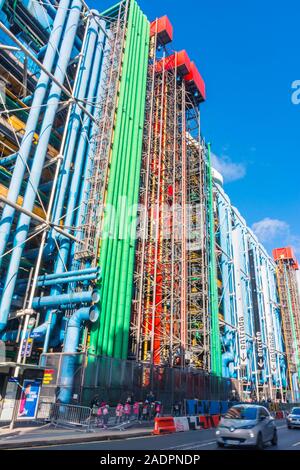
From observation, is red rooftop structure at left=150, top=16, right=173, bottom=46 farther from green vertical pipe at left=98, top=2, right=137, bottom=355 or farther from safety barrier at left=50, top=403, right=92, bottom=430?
safety barrier at left=50, top=403, right=92, bottom=430

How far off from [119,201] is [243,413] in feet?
63.5

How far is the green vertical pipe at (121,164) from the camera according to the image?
80.8 feet

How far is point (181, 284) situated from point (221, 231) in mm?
17998

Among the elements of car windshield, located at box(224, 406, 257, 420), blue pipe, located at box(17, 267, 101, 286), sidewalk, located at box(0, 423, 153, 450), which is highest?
blue pipe, located at box(17, 267, 101, 286)

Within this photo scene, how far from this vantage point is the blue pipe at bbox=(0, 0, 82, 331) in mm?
22891

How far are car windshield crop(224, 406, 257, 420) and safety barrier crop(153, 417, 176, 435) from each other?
5.18m

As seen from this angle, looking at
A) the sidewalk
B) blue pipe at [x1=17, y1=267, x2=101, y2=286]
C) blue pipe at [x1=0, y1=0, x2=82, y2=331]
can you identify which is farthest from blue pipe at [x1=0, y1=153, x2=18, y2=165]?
the sidewalk

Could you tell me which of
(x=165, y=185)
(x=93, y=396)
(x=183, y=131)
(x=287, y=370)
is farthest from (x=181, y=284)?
(x=287, y=370)

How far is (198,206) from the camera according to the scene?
4156 cm

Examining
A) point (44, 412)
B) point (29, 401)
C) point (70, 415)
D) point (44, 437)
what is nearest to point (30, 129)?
point (29, 401)

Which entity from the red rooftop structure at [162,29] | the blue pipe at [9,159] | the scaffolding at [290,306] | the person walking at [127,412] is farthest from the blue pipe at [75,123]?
the scaffolding at [290,306]

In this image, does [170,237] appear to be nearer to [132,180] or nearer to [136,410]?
[132,180]

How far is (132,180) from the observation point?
3098 centimetres

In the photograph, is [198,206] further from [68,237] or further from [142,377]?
[142,377]
